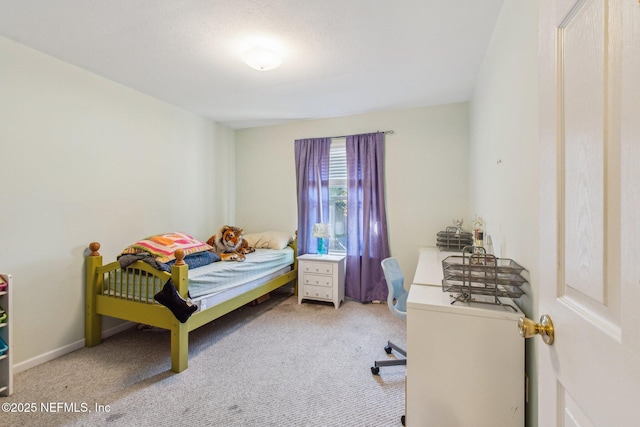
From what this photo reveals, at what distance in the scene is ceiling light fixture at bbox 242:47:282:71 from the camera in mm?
2076

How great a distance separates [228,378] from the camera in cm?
199

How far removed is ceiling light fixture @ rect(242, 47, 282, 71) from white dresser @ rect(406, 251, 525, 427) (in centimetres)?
196

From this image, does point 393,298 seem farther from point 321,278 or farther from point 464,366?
point 321,278

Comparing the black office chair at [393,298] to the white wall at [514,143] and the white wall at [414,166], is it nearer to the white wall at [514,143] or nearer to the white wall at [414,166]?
the white wall at [514,143]

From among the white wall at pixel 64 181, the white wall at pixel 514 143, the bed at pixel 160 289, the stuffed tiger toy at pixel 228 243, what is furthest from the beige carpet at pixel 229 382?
the white wall at pixel 514 143

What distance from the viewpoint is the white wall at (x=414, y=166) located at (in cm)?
335

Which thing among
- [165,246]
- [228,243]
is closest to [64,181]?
[165,246]

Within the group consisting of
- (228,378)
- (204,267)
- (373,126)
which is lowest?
(228,378)

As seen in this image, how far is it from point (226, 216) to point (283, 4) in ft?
10.1

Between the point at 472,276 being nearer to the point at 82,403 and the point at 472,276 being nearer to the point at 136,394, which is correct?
the point at 136,394

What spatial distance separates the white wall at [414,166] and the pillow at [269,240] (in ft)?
0.84

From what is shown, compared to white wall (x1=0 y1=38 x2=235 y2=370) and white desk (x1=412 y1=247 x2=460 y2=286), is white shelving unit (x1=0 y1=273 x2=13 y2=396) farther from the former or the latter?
white desk (x1=412 y1=247 x2=460 y2=286)

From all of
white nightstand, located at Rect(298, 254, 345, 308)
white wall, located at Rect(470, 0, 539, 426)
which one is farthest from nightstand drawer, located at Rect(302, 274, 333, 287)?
white wall, located at Rect(470, 0, 539, 426)

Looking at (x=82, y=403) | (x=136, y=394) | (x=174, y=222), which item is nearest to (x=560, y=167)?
(x=136, y=394)
